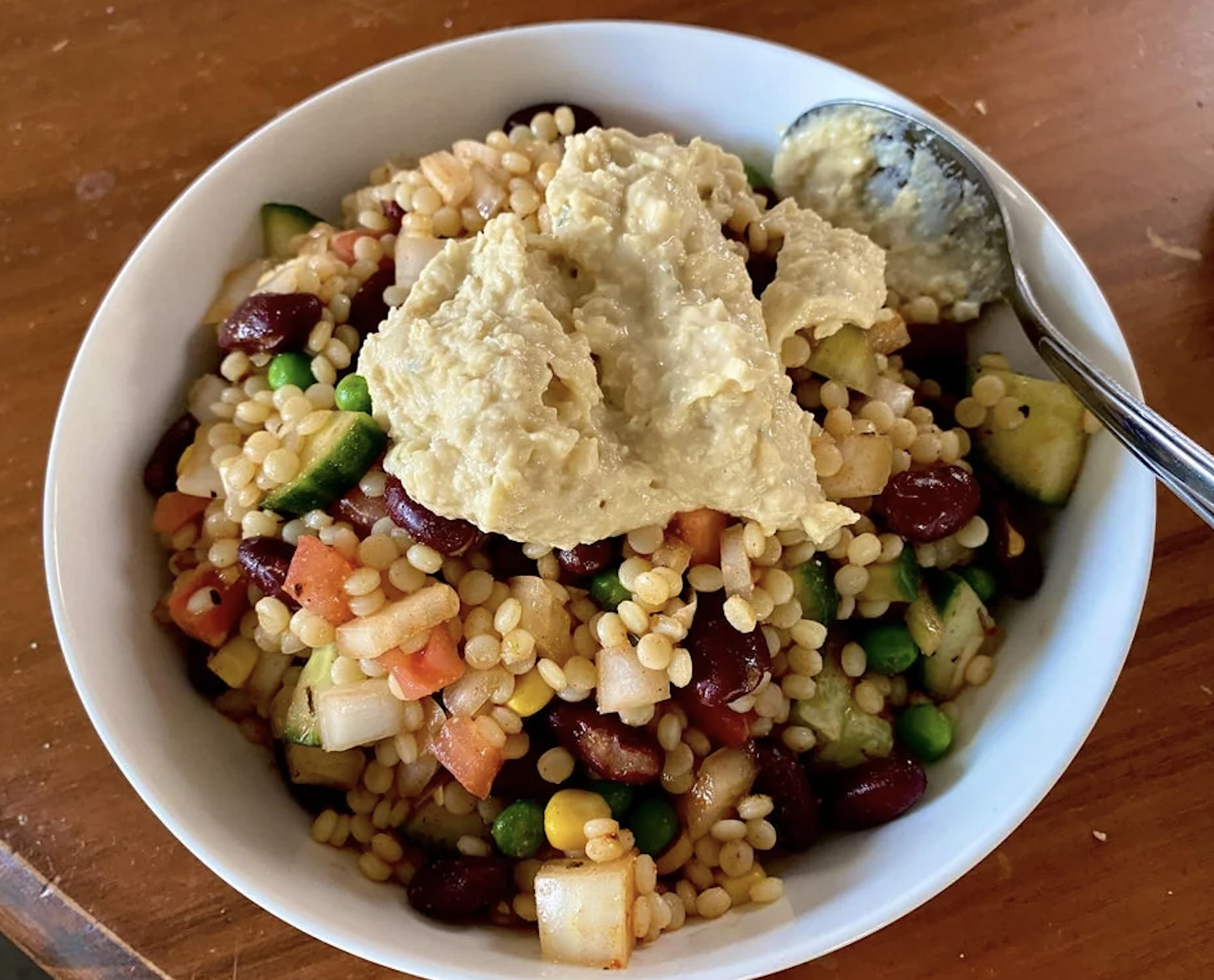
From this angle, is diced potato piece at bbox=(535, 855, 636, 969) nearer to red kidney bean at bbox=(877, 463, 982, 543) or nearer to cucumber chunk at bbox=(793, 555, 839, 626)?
cucumber chunk at bbox=(793, 555, 839, 626)

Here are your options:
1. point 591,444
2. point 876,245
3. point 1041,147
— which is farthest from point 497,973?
point 1041,147

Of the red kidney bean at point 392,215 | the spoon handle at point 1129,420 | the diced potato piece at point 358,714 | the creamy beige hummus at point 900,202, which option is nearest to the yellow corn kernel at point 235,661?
the diced potato piece at point 358,714

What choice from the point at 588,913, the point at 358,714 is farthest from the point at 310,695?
the point at 588,913

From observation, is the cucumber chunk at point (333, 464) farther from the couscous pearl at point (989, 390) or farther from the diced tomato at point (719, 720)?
the couscous pearl at point (989, 390)

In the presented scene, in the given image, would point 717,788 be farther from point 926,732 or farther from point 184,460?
point 184,460

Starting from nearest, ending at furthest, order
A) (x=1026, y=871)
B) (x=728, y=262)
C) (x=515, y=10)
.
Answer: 1. (x=728, y=262)
2. (x=1026, y=871)
3. (x=515, y=10)

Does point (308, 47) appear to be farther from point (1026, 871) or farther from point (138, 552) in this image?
point (1026, 871)

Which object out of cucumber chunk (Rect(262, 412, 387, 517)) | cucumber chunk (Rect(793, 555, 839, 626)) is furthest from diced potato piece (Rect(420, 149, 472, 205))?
cucumber chunk (Rect(793, 555, 839, 626))
